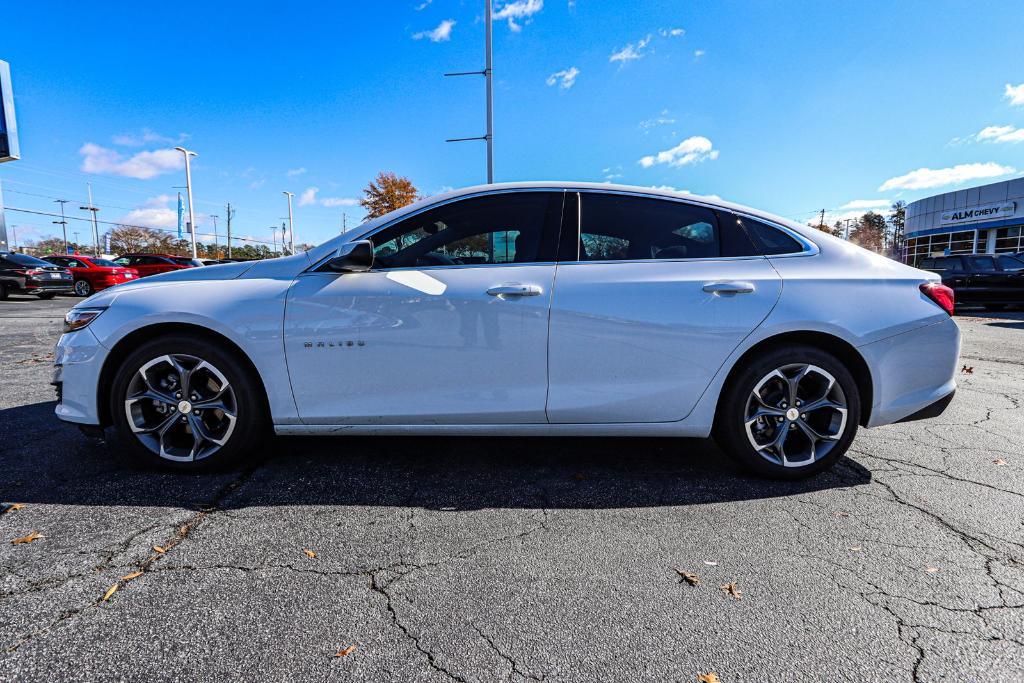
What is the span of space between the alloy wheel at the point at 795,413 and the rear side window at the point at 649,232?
721 mm

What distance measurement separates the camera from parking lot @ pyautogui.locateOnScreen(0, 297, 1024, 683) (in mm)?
1632

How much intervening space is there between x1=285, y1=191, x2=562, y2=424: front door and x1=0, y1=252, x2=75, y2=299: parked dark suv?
20408 mm

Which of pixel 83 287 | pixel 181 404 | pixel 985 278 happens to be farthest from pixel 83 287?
pixel 985 278

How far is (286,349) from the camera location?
2.86 meters

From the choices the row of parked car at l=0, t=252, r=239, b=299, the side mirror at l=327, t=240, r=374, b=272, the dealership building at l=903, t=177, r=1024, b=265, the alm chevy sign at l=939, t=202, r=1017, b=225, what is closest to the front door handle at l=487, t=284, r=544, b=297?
the side mirror at l=327, t=240, r=374, b=272

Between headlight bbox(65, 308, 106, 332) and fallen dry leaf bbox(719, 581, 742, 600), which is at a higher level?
headlight bbox(65, 308, 106, 332)

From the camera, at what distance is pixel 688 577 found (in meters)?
2.04

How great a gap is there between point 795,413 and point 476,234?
6.51 feet

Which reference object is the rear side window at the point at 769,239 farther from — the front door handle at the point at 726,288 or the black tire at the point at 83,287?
the black tire at the point at 83,287

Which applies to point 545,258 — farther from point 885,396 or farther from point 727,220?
point 885,396

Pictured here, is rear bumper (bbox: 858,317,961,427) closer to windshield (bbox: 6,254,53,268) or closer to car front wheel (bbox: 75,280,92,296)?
windshield (bbox: 6,254,53,268)

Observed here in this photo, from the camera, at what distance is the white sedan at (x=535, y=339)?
280cm

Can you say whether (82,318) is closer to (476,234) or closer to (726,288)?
(476,234)

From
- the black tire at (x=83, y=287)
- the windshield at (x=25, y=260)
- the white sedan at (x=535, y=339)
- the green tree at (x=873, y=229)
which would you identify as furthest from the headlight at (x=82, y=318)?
the green tree at (x=873, y=229)
